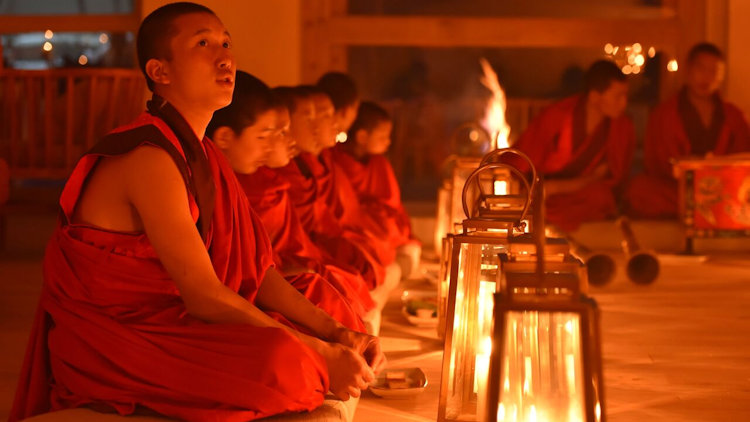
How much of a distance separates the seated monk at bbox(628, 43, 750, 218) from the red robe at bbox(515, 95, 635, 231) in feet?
1.20

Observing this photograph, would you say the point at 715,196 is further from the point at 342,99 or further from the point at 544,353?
the point at 544,353

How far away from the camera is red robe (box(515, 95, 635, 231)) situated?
5.42m

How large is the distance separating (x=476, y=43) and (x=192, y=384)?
14.9ft

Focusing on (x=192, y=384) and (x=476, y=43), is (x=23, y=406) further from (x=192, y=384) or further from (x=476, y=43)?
(x=476, y=43)

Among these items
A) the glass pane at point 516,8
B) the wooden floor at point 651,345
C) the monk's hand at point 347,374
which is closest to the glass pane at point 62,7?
the glass pane at point 516,8

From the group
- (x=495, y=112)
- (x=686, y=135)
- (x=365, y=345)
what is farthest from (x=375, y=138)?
(x=365, y=345)

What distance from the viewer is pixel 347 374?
6.49 ft

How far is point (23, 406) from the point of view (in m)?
1.98

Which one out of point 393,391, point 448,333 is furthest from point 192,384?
point 393,391

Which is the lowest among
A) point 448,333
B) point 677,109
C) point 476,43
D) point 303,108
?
point 448,333

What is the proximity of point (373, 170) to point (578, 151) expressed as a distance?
1241mm

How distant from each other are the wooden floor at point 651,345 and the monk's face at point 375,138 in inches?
31.8

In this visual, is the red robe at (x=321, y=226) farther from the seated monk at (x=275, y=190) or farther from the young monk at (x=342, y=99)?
the young monk at (x=342, y=99)

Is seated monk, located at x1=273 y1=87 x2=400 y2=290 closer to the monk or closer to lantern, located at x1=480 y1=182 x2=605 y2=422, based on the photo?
the monk
